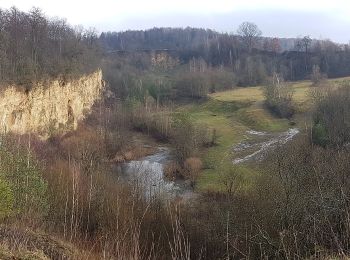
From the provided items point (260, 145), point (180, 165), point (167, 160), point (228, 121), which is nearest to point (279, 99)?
point (228, 121)

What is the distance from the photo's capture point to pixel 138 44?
161250 millimetres

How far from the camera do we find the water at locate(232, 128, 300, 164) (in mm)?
44844

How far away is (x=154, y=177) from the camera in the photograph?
3747cm

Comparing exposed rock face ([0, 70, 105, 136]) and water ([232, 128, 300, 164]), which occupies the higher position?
exposed rock face ([0, 70, 105, 136])

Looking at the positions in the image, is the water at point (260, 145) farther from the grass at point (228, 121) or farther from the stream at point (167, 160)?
the grass at point (228, 121)

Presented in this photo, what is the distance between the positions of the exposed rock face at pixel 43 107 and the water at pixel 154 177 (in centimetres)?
847

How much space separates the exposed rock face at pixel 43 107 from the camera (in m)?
37.5

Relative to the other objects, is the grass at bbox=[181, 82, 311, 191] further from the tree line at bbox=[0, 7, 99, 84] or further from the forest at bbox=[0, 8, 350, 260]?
the tree line at bbox=[0, 7, 99, 84]

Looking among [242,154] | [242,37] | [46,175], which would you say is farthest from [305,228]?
[242,37]

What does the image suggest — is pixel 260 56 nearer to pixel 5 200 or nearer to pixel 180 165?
pixel 180 165

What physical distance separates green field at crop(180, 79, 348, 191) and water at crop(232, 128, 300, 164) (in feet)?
3.21

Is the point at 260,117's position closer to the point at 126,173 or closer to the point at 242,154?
the point at 242,154

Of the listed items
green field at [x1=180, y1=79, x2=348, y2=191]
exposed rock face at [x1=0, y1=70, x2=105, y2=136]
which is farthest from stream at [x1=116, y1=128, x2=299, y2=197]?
exposed rock face at [x1=0, y1=70, x2=105, y2=136]

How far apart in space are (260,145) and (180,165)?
1131 cm
